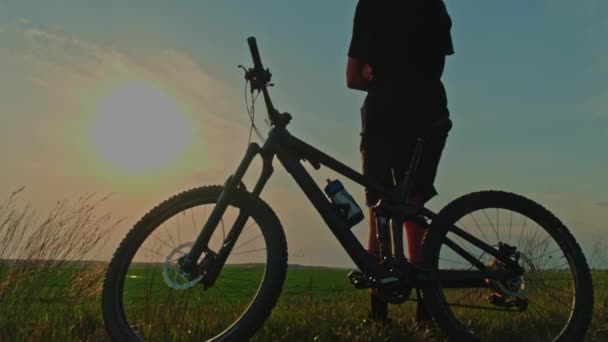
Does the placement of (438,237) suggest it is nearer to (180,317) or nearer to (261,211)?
(261,211)

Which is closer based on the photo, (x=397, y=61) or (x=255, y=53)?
(x=255, y=53)

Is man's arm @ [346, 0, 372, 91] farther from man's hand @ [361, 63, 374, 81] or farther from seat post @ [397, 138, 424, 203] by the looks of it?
seat post @ [397, 138, 424, 203]

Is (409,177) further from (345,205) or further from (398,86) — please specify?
(398,86)

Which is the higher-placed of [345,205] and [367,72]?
[367,72]

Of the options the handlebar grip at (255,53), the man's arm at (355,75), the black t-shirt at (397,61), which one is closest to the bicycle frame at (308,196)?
the handlebar grip at (255,53)

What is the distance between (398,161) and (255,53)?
140 cm

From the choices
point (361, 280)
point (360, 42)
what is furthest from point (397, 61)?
point (361, 280)

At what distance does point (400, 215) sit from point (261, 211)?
3.21 ft

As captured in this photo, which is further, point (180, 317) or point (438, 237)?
point (180, 317)

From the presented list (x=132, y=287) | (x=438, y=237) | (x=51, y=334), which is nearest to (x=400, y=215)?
(x=438, y=237)

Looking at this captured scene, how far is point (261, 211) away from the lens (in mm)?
3973

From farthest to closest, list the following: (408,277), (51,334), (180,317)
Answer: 1. (180,317)
2. (51,334)
3. (408,277)

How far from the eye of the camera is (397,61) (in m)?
4.78

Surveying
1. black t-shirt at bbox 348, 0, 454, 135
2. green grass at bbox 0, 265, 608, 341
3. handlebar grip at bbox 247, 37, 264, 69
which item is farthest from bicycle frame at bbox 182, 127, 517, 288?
black t-shirt at bbox 348, 0, 454, 135
